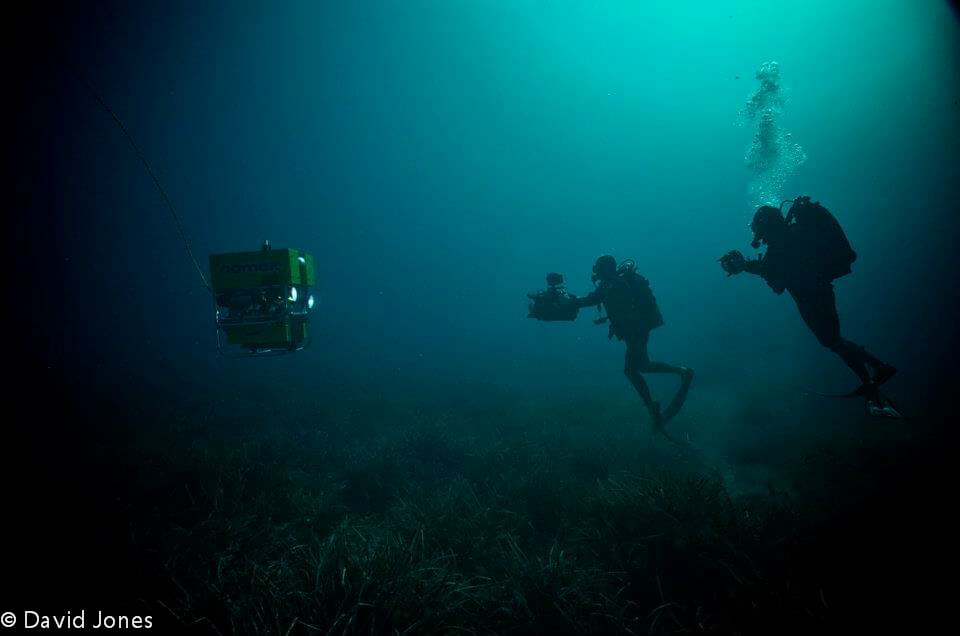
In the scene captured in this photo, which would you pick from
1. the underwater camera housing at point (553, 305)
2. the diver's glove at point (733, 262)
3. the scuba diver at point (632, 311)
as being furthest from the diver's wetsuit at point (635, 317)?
the diver's glove at point (733, 262)

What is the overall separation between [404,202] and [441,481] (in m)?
128

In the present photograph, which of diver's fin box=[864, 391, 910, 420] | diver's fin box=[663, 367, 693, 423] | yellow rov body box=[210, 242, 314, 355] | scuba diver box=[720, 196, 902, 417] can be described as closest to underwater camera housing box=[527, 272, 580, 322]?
diver's fin box=[663, 367, 693, 423]

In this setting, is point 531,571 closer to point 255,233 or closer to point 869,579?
point 869,579

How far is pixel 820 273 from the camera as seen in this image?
16.9 ft

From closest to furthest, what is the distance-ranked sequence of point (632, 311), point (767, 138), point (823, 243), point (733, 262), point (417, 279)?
Result: point (823, 243), point (733, 262), point (632, 311), point (767, 138), point (417, 279)

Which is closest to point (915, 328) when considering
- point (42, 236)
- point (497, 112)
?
point (497, 112)

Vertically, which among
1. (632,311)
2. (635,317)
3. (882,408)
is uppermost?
(632,311)

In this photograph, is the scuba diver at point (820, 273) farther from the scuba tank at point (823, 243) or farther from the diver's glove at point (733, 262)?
the diver's glove at point (733, 262)

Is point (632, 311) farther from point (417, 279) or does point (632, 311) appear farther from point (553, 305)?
point (417, 279)

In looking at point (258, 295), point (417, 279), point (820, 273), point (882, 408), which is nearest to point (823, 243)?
point (820, 273)

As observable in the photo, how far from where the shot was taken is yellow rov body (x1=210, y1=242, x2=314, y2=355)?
4.22m

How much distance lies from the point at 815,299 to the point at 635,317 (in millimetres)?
2732

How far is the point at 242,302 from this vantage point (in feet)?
14.4

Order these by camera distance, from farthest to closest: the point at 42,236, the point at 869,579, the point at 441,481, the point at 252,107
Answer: the point at 252,107
the point at 42,236
the point at 441,481
the point at 869,579
